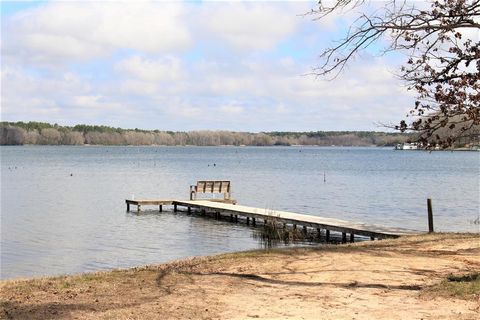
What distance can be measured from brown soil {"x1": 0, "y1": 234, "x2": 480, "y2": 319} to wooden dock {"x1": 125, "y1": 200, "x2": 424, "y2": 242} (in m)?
6.90

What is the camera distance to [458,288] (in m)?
10.1

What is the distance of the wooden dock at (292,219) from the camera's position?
69.9ft

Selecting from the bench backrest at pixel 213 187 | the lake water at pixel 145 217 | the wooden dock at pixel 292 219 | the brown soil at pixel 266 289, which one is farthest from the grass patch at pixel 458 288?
the bench backrest at pixel 213 187

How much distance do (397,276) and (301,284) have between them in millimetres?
1929

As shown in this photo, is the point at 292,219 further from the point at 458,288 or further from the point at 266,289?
the point at 458,288

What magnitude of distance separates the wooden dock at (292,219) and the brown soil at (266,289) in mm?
6900

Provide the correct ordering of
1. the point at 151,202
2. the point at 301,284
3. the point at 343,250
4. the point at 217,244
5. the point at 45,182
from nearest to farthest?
1. the point at 301,284
2. the point at 343,250
3. the point at 217,244
4. the point at 151,202
5. the point at 45,182

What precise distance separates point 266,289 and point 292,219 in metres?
14.4

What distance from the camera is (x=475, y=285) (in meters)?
10.2

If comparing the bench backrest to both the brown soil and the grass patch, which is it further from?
the grass patch

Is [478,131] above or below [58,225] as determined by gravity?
above

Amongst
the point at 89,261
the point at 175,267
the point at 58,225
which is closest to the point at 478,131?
the point at 175,267

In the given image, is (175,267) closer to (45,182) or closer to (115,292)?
(115,292)

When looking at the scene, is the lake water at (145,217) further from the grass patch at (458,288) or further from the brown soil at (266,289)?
the grass patch at (458,288)
